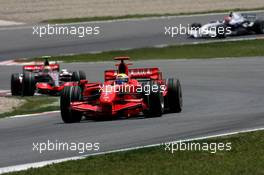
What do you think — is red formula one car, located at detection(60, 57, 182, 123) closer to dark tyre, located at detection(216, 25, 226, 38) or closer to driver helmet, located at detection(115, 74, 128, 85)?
driver helmet, located at detection(115, 74, 128, 85)

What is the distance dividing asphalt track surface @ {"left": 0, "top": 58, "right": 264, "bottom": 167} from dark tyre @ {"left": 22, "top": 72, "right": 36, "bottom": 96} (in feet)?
13.6

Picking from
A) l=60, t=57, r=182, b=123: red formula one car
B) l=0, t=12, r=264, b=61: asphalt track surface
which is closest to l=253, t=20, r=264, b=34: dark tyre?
l=0, t=12, r=264, b=61: asphalt track surface

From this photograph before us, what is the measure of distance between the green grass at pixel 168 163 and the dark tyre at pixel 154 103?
4.41 m

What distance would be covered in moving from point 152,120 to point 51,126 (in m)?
1.92

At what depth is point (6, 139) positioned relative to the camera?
1483 centimetres

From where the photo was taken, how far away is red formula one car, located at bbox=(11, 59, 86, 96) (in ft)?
79.7

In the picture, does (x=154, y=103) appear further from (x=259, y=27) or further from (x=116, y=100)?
Answer: (x=259, y=27)

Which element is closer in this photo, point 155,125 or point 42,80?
point 155,125

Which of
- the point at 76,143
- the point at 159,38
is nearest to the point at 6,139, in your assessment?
the point at 76,143

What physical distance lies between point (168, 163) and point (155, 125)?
4355mm

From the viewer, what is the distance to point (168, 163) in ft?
38.5

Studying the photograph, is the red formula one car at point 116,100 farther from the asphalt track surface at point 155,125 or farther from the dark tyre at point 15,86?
the dark tyre at point 15,86

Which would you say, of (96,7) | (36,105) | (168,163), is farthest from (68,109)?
(96,7)

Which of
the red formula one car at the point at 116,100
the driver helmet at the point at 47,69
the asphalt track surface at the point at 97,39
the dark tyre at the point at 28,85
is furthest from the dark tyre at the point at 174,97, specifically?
the asphalt track surface at the point at 97,39
